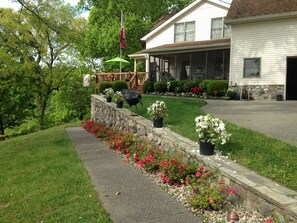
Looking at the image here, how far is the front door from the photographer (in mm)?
15974

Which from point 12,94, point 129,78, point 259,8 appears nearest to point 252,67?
point 259,8

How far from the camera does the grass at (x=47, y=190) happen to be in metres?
4.24

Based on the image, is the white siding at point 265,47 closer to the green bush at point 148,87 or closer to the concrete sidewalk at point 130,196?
the green bush at point 148,87

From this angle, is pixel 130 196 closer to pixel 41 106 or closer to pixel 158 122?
pixel 158 122

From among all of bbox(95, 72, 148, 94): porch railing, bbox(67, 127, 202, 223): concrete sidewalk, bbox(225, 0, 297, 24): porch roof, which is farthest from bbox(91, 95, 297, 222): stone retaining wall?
bbox(95, 72, 148, 94): porch railing

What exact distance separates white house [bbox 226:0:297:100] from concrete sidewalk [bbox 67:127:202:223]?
11.7m

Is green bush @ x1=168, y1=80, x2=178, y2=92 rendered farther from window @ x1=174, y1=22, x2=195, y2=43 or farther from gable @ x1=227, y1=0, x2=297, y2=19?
gable @ x1=227, y1=0, x2=297, y2=19

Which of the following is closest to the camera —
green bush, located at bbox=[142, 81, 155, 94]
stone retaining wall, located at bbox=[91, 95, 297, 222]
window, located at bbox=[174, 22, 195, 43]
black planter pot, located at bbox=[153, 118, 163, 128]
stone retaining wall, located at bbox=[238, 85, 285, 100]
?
stone retaining wall, located at bbox=[91, 95, 297, 222]

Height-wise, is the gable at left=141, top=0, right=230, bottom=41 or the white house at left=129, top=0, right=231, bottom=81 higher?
the gable at left=141, top=0, right=230, bottom=41

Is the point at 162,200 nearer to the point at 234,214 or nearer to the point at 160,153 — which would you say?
the point at 234,214

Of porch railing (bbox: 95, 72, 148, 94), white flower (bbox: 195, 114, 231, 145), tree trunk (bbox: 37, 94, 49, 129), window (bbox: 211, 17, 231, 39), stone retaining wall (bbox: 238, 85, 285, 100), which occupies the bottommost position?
tree trunk (bbox: 37, 94, 49, 129)

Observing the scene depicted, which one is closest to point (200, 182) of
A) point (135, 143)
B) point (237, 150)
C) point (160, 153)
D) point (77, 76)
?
point (237, 150)

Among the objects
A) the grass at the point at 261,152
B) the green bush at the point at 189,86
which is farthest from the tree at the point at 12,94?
the grass at the point at 261,152

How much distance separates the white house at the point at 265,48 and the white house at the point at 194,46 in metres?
1.57
